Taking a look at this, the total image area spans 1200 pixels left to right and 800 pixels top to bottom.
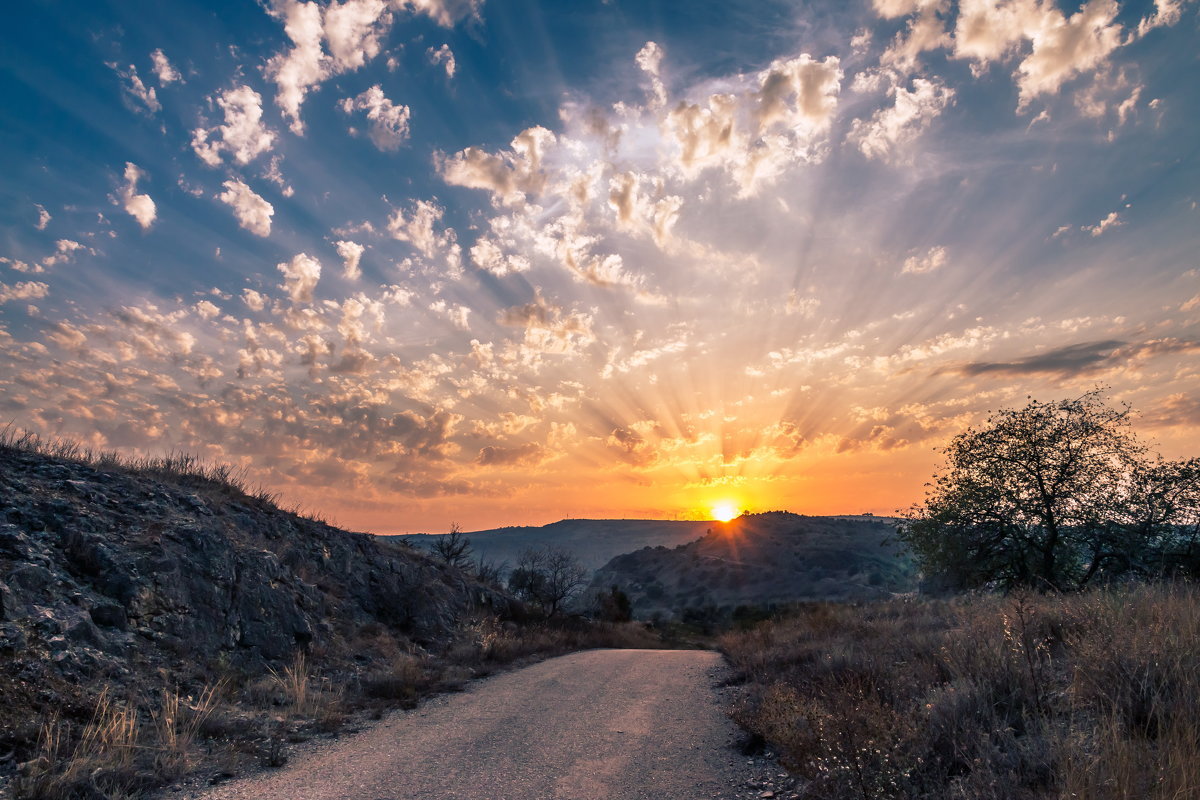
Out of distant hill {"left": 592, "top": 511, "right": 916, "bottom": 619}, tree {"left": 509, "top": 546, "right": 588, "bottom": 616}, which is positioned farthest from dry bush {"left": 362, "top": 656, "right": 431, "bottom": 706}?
distant hill {"left": 592, "top": 511, "right": 916, "bottom": 619}

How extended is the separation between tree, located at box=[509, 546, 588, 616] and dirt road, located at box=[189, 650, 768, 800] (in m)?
37.6

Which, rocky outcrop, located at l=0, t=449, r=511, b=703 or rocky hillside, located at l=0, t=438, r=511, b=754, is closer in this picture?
rocky hillside, located at l=0, t=438, r=511, b=754

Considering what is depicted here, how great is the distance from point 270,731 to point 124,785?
2939 mm

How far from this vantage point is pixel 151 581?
1270 cm

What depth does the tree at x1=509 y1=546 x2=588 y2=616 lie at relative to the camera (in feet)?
166

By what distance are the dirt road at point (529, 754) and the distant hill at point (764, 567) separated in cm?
7919

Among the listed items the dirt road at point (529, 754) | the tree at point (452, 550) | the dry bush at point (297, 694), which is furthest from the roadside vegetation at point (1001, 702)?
the tree at point (452, 550)

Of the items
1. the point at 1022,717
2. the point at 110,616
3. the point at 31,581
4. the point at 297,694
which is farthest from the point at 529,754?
the point at 31,581

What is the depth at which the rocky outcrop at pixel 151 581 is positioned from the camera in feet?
32.4

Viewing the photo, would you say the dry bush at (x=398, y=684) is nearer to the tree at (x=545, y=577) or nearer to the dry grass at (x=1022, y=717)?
the dry grass at (x=1022, y=717)

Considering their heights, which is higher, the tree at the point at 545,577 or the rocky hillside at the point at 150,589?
the rocky hillside at the point at 150,589

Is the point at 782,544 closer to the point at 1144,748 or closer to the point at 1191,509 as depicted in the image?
the point at 1191,509

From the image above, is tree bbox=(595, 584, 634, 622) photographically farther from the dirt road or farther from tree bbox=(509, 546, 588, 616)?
the dirt road

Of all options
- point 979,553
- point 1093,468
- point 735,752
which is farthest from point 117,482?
point 1093,468
